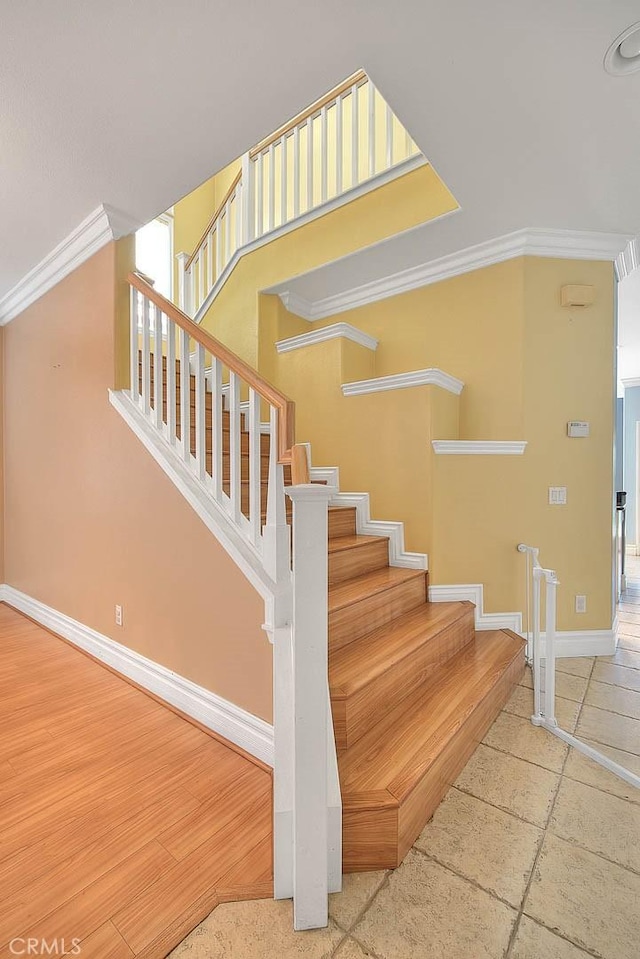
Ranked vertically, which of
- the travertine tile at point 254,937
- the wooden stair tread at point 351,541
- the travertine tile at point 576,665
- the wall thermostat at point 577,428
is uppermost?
the wall thermostat at point 577,428

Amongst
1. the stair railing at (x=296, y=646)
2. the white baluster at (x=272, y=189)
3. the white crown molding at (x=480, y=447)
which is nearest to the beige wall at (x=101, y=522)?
the stair railing at (x=296, y=646)

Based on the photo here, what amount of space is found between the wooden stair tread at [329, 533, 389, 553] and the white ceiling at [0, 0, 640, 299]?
2041 mm

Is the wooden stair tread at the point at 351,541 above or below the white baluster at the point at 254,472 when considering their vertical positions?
below

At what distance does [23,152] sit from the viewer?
205 cm

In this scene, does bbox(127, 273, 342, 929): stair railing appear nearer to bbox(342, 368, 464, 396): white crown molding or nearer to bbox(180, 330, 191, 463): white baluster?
bbox(180, 330, 191, 463): white baluster

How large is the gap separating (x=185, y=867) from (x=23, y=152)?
2.99 meters

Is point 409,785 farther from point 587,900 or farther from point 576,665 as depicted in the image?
point 576,665

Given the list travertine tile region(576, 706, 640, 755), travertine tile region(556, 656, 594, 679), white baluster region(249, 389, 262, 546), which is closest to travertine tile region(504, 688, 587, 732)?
travertine tile region(576, 706, 640, 755)

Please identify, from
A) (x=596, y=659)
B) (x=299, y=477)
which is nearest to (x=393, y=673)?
(x=299, y=477)

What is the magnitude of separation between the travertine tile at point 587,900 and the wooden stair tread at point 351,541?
58.6 inches

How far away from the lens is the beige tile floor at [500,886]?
1101 millimetres

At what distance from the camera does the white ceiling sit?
1.46 metres

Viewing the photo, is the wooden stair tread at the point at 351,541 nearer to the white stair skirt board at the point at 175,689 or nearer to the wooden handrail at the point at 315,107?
the white stair skirt board at the point at 175,689

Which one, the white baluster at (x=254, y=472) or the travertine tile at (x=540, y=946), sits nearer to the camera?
the travertine tile at (x=540, y=946)
